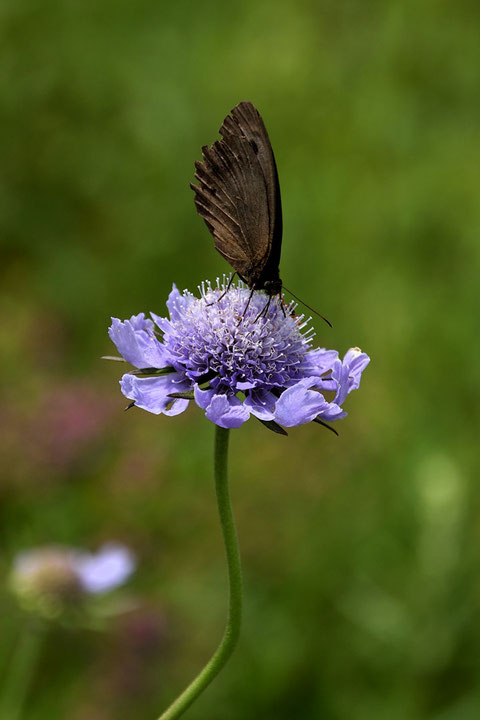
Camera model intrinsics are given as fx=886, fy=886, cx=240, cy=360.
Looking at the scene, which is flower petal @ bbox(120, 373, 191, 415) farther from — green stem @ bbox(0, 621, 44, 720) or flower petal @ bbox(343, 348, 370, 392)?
green stem @ bbox(0, 621, 44, 720)

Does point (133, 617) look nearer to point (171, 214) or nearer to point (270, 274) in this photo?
point (270, 274)

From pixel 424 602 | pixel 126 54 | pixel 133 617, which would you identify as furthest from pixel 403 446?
pixel 126 54

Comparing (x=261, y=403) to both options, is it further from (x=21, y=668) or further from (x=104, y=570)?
(x=21, y=668)

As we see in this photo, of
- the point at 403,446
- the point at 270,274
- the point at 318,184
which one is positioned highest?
the point at 270,274

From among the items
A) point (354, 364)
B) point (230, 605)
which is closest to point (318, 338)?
point (354, 364)

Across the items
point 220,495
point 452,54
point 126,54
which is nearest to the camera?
point 220,495

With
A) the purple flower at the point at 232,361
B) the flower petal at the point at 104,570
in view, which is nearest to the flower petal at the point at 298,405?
the purple flower at the point at 232,361

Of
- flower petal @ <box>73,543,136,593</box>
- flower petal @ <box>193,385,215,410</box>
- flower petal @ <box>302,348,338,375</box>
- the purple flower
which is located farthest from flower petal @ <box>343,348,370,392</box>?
flower petal @ <box>73,543,136,593</box>
